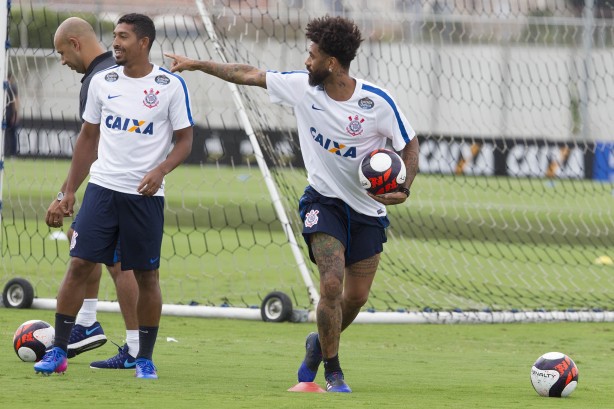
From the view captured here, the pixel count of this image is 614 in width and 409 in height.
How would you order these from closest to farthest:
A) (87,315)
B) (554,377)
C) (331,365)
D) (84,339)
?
1. (554,377)
2. (331,365)
3. (84,339)
4. (87,315)

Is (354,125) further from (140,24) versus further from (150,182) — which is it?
(140,24)

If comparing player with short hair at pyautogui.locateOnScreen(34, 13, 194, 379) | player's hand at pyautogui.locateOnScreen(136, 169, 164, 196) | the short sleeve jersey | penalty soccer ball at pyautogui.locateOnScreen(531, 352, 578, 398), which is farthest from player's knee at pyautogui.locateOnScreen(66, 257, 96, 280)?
penalty soccer ball at pyautogui.locateOnScreen(531, 352, 578, 398)

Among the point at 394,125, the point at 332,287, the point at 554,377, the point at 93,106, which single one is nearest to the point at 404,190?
the point at 394,125

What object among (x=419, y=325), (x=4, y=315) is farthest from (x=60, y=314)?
(x=419, y=325)

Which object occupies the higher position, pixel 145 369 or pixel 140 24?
pixel 140 24

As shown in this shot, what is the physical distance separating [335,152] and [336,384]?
1297 millimetres

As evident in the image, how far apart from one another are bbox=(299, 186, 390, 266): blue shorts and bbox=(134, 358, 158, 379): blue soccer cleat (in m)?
1.10

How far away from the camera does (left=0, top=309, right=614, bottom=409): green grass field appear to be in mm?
6293

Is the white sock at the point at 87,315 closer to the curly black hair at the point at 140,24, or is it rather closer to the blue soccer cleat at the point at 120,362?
the blue soccer cleat at the point at 120,362

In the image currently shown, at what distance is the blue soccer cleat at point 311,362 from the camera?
694cm

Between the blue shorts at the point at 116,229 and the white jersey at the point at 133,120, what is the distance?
0.07 metres

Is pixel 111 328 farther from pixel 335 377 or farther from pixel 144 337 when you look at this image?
pixel 335 377

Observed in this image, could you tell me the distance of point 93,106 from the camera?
7.15 metres

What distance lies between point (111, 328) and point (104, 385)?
3039 millimetres
